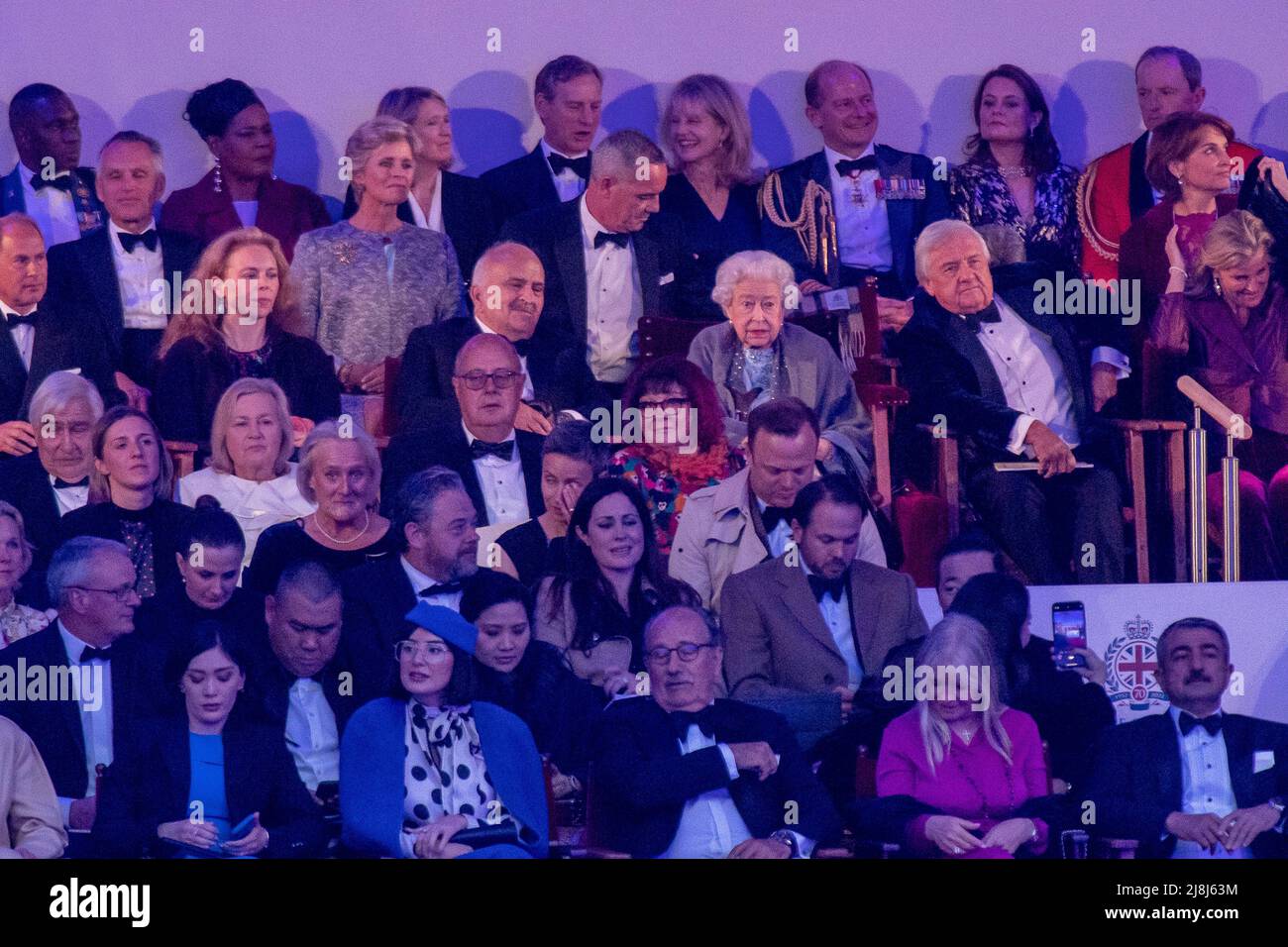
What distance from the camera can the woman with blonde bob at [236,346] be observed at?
6.51 m

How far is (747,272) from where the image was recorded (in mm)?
6543

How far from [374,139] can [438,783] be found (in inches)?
76.8

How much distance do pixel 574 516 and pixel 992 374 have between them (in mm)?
1349

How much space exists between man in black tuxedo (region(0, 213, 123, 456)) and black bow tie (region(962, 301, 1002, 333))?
2.60 meters

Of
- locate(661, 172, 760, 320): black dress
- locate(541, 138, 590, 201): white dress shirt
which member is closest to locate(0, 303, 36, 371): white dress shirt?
locate(541, 138, 590, 201): white dress shirt

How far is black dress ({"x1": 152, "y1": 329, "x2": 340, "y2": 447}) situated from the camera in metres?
6.50

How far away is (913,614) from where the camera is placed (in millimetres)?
6449

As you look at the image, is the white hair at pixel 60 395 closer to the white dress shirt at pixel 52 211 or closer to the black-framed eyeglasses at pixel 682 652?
the white dress shirt at pixel 52 211

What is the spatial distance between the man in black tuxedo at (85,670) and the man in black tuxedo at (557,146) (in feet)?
5.28

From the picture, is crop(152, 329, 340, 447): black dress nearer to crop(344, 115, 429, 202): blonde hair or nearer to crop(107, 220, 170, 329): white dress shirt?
crop(107, 220, 170, 329): white dress shirt

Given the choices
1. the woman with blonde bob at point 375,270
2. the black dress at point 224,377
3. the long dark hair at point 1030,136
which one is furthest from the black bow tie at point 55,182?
the long dark hair at point 1030,136

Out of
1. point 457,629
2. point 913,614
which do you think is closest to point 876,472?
point 913,614

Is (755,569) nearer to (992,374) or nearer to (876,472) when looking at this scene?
(876,472)

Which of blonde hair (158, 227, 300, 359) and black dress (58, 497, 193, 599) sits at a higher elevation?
blonde hair (158, 227, 300, 359)
